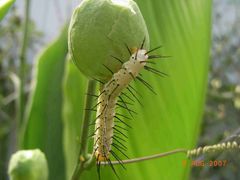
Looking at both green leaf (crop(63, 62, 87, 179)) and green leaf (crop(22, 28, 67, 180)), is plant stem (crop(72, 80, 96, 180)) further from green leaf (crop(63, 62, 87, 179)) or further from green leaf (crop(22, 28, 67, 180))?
green leaf (crop(22, 28, 67, 180))

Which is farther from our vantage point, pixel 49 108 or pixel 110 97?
pixel 49 108

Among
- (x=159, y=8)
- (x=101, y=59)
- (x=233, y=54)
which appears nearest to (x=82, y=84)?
(x=159, y=8)

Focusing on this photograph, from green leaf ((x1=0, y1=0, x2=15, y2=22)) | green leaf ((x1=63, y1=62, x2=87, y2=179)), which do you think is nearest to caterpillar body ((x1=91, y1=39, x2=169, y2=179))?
green leaf ((x1=0, y1=0, x2=15, y2=22))

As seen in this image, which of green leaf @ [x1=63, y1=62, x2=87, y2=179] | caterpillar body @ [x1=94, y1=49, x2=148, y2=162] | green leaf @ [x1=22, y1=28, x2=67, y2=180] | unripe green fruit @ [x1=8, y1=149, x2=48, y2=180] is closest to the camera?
caterpillar body @ [x1=94, y1=49, x2=148, y2=162]

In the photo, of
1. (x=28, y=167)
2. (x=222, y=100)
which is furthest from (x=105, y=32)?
(x=222, y=100)

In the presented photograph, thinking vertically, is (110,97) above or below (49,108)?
below

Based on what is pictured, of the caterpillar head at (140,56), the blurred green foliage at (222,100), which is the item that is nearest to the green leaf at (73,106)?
the caterpillar head at (140,56)

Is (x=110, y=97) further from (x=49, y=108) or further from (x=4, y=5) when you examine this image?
(x=49, y=108)
